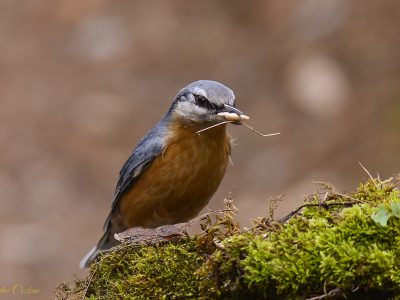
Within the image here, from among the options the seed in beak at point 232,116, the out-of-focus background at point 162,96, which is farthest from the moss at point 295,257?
the out-of-focus background at point 162,96

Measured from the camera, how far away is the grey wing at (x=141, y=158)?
23.5ft

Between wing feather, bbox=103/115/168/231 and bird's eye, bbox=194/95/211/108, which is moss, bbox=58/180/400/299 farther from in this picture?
wing feather, bbox=103/115/168/231

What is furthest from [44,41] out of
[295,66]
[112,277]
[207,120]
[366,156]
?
[112,277]

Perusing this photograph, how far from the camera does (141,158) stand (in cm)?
725

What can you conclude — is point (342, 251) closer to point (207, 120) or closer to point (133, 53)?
point (207, 120)

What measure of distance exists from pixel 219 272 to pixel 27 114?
14289 mm

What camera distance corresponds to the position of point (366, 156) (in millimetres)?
A: 13852

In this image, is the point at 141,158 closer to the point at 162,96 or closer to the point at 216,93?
the point at 216,93

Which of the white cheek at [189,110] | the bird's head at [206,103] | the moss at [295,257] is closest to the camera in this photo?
the moss at [295,257]

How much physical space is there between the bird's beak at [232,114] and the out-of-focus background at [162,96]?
5.97 meters

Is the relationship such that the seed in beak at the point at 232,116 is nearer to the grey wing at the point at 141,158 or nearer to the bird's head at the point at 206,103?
the bird's head at the point at 206,103

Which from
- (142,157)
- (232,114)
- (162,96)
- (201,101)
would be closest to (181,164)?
(142,157)

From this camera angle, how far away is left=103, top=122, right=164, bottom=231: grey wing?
7.17 m

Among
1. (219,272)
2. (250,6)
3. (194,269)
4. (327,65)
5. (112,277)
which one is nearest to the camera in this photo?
(219,272)
